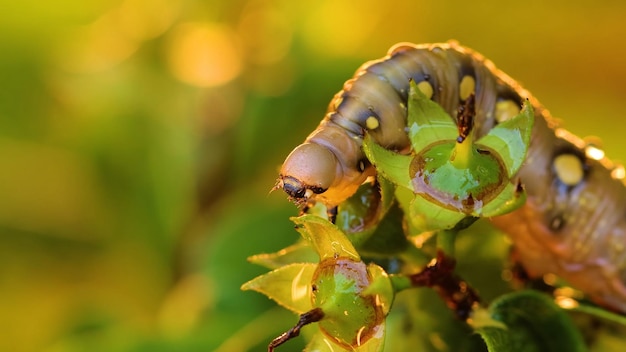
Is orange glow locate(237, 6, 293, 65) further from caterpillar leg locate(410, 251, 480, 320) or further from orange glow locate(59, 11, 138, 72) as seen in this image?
caterpillar leg locate(410, 251, 480, 320)

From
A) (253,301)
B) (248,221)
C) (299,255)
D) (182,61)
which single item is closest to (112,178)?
(182,61)

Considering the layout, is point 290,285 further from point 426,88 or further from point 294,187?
point 426,88

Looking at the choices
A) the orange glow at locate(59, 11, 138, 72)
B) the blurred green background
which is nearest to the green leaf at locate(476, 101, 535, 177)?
the blurred green background

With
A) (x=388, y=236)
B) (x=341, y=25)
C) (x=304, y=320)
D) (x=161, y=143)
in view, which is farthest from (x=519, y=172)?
(x=341, y=25)

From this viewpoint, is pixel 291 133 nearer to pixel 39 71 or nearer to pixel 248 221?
pixel 248 221

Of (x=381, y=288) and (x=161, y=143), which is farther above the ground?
(x=161, y=143)
